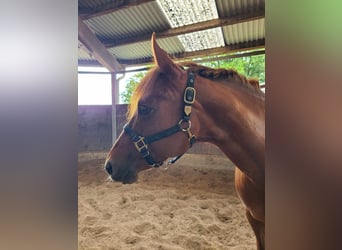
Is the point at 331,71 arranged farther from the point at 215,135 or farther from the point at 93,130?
the point at 93,130

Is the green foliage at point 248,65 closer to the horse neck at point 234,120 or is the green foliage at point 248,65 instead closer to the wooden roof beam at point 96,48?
the horse neck at point 234,120

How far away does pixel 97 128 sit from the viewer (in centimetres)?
90

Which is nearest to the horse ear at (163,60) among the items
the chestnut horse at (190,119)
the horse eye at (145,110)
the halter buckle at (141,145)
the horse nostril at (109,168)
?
the chestnut horse at (190,119)

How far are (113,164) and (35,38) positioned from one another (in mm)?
466

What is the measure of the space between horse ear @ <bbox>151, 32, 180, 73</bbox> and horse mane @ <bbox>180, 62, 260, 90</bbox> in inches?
1.7

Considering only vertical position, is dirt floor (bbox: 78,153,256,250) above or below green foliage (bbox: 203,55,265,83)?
below

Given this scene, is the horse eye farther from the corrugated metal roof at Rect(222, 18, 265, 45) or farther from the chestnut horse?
the corrugated metal roof at Rect(222, 18, 265, 45)

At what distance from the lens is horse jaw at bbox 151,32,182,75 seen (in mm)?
736

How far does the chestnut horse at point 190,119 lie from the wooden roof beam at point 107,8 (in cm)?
26

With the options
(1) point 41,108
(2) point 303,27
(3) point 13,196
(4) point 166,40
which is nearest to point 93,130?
(1) point 41,108

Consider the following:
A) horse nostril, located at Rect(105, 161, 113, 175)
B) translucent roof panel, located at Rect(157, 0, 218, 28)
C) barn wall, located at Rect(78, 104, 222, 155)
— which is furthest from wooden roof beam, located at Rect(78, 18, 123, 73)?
horse nostril, located at Rect(105, 161, 113, 175)

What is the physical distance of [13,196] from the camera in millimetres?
736

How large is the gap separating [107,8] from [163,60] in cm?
37

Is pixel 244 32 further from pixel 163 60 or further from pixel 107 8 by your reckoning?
pixel 107 8
